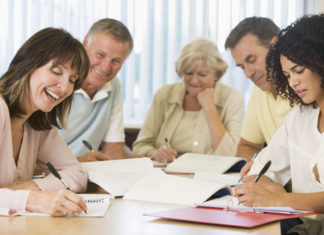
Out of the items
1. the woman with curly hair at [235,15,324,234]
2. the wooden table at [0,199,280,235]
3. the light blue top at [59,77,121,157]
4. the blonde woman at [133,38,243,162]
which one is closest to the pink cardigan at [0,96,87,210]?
the wooden table at [0,199,280,235]

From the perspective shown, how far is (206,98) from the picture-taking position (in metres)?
2.92

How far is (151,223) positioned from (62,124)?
2.46ft

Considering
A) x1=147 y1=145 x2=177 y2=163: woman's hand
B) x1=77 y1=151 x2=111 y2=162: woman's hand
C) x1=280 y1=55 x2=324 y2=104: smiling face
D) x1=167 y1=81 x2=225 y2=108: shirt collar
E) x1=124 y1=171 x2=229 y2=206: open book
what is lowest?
x1=147 y1=145 x2=177 y2=163: woman's hand

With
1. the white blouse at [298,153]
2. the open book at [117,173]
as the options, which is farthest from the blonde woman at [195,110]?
the white blouse at [298,153]

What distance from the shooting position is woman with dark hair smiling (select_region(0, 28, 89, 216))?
145 cm

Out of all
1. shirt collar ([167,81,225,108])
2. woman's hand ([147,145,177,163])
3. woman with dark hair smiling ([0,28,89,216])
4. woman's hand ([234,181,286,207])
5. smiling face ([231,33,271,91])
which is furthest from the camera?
shirt collar ([167,81,225,108])

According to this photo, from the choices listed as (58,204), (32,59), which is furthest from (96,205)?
(32,59)

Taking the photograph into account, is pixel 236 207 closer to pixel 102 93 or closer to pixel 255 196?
pixel 255 196

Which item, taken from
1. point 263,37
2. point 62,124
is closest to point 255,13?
point 263,37

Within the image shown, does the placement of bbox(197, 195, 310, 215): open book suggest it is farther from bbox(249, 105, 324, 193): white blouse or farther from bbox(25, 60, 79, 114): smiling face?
bbox(25, 60, 79, 114): smiling face

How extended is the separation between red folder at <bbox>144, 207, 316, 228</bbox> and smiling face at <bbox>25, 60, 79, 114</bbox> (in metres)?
0.59

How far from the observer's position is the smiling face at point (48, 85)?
153cm

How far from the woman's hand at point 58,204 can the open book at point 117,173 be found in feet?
0.92

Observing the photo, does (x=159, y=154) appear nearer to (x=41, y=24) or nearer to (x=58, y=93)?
(x=58, y=93)
